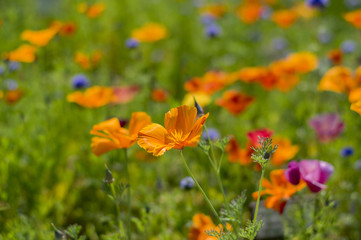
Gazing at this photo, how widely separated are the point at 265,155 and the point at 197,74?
2105mm

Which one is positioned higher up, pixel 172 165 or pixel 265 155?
pixel 265 155

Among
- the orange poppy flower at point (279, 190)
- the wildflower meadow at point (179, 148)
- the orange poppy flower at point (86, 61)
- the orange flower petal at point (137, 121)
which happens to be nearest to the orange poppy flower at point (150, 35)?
the wildflower meadow at point (179, 148)

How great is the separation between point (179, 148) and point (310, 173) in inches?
17.4

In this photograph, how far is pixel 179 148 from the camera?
0.99 meters

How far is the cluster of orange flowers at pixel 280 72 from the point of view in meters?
1.96

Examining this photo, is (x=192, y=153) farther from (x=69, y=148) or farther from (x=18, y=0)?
(x=18, y=0)

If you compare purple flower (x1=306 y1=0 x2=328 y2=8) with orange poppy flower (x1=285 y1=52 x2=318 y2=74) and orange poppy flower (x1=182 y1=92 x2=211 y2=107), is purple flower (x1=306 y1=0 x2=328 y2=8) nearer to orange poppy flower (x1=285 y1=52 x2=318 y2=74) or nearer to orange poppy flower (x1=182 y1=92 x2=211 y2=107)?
orange poppy flower (x1=285 y1=52 x2=318 y2=74)

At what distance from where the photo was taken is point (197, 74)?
3.03m

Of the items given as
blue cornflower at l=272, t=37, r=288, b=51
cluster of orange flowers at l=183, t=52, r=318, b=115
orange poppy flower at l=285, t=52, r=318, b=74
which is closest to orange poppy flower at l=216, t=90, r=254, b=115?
cluster of orange flowers at l=183, t=52, r=318, b=115

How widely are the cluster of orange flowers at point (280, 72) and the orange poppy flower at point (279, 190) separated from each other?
2.69ft

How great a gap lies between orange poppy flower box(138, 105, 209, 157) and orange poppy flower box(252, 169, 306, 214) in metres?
0.32

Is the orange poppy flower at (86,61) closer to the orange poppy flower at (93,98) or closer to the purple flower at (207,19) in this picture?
the orange poppy flower at (93,98)

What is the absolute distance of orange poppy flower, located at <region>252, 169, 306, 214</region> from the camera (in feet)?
3.83

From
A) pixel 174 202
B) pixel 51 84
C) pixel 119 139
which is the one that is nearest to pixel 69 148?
pixel 51 84
